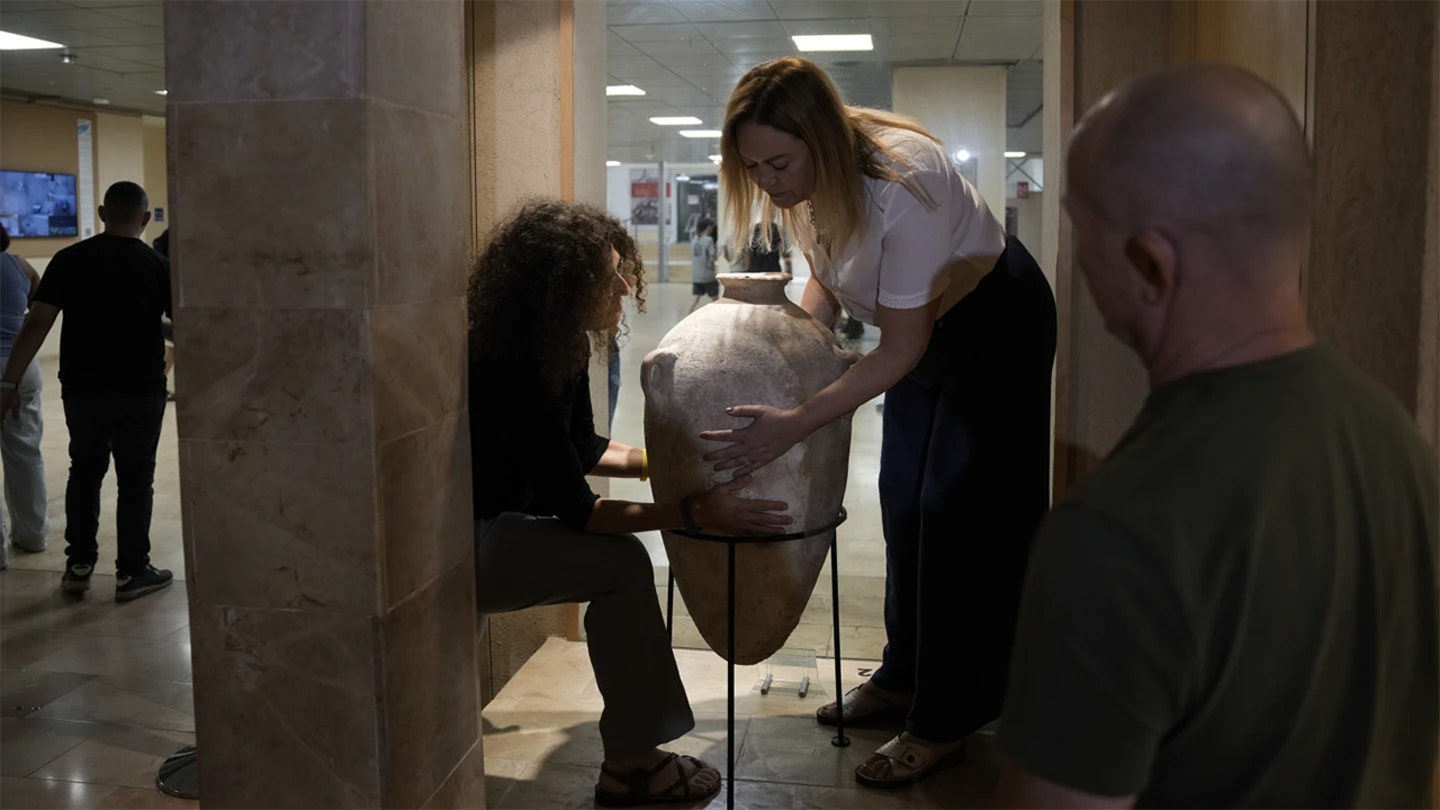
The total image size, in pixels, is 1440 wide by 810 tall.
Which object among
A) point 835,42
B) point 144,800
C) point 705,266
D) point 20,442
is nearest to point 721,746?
point 144,800

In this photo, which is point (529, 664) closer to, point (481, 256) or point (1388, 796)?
point (481, 256)

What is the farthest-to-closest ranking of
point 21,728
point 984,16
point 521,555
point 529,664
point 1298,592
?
point 984,16 < point 529,664 < point 21,728 < point 521,555 < point 1298,592

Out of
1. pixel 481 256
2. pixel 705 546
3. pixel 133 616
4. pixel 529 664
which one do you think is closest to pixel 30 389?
pixel 133 616

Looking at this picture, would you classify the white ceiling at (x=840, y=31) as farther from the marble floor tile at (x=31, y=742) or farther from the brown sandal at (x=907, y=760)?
the marble floor tile at (x=31, y=742)

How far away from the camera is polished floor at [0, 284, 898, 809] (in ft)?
10.1

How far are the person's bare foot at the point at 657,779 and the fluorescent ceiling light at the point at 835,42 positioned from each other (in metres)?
6.28

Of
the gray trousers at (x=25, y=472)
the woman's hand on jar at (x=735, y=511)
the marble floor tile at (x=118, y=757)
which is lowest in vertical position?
the marble floor tile at (x=118, y=757)

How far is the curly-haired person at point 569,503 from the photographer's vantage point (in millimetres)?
2736

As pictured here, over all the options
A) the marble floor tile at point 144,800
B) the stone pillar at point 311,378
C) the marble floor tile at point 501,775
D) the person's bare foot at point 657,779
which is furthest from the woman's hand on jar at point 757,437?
the marble floor tile at point 144,800

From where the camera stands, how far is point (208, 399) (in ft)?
7.38

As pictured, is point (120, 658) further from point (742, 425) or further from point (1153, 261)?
point (1153, 261)

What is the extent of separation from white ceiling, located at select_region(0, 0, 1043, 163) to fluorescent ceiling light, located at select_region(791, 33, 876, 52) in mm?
69

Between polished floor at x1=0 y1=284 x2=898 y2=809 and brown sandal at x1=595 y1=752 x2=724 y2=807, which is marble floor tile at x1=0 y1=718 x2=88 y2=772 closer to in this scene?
polished floor at x1=0 y1=284 x2=898 y2=809

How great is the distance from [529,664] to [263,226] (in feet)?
6.51
